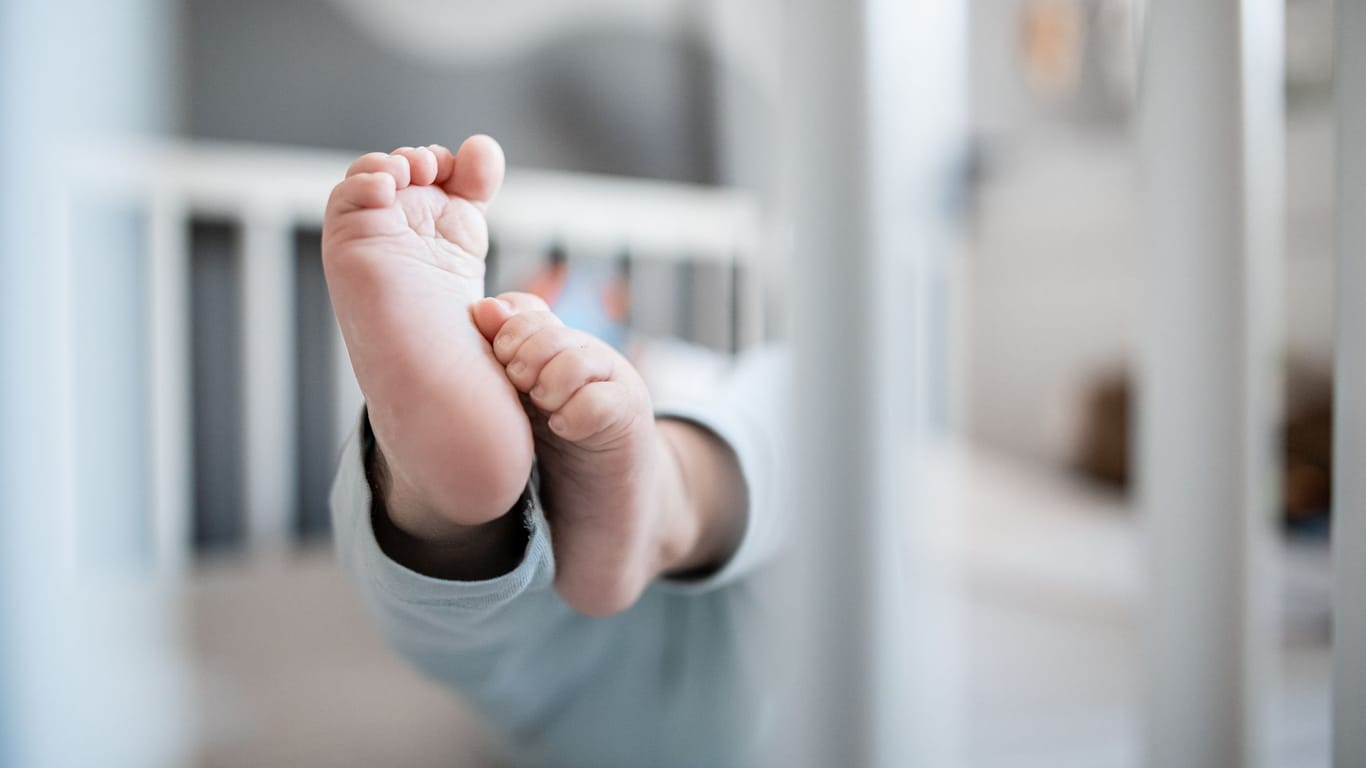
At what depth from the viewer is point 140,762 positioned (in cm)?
56

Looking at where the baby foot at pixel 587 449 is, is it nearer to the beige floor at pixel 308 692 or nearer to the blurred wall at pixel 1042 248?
the beige floor at pixel 308 692

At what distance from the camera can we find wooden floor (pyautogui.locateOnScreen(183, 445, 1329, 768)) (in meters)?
0.59

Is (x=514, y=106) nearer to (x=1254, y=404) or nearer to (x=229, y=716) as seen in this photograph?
(x=229, y=716)

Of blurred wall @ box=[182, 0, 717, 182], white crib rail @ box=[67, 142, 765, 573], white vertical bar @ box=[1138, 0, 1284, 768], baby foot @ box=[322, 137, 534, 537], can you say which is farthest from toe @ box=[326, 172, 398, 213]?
white crib rail @ box=[67, 142, 765, 573]

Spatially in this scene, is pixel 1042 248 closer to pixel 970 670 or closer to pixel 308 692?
pixel 970 670

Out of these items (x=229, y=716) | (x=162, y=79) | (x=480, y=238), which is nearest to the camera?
(x=480, y=238)

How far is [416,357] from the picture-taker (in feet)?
1.00

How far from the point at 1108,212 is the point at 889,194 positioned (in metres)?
1.90

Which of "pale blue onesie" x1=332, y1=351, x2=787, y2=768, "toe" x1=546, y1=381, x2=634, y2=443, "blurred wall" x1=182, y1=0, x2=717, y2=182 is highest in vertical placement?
"blurred wall" x1=182, y1=0, x2=717, y2=182

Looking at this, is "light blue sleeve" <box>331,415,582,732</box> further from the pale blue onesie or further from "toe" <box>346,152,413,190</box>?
"toe" <box>346,152,413,190</box>

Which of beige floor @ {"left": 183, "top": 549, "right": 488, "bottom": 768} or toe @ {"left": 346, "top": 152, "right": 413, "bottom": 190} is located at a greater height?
toe @ {"left": 346, "top": 152, "right": 413, "bottom": 190}

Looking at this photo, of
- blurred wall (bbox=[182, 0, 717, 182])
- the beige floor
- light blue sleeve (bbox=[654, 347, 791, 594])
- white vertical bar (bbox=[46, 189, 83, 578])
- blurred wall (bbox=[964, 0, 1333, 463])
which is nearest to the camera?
light blue sleeve (bbox=[654, 347, 791, 594])

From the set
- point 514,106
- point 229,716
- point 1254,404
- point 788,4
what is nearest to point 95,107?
point 514,106

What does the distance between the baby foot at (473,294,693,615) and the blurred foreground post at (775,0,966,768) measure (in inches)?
4.3
